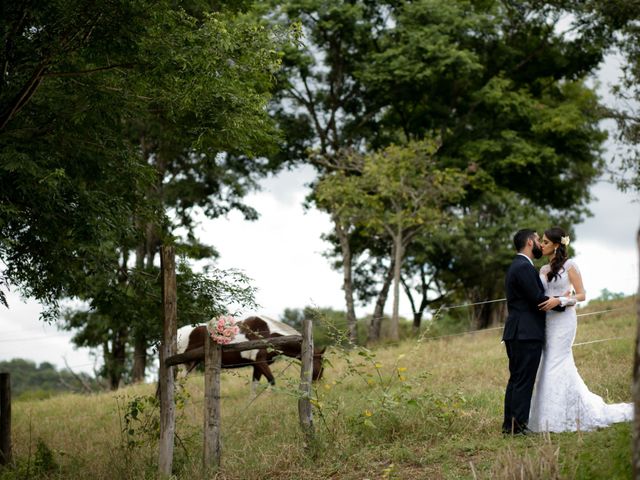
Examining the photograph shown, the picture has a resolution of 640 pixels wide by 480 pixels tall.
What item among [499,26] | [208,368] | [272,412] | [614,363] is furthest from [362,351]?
[499,26]

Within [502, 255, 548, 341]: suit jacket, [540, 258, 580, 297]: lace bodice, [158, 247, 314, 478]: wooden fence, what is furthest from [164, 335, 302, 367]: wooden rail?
[540, 258, 580, 297]: lace bodice

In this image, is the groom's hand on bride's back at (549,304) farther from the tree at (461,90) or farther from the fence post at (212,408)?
the tree at (461,90)

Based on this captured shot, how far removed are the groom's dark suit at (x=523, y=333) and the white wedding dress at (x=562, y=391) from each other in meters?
0.16

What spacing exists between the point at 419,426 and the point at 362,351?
1.18m

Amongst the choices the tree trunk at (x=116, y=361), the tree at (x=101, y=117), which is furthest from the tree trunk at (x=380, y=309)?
the tree at (x=101, y=117)

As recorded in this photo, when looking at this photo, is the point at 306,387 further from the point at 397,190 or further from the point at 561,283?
the point at 397,190

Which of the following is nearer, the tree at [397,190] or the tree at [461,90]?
the tree at [397,190]

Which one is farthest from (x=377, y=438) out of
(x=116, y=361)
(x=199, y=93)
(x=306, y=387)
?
(x=116, y=361)

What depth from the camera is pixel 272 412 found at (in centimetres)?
1373

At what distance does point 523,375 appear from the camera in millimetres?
9469

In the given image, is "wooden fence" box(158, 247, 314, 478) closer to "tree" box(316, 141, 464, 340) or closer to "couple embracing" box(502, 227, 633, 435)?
"couple embracing" box(502, 227, 633, 435)

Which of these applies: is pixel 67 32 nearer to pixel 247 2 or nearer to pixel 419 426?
pixel 247 2

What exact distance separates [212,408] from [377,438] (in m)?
2.06

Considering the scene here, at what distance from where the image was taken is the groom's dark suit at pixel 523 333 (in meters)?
9.38
